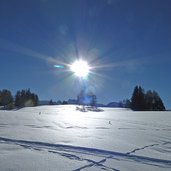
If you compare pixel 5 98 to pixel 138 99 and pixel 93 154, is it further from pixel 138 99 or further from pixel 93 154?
pixel 93 154

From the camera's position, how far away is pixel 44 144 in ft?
16.8

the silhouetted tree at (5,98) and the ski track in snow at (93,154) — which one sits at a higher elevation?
the silhouetted tree at (5,98)

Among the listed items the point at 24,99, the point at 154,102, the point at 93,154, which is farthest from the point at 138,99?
the point at 93,154

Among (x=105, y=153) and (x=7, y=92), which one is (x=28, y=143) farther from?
(x=7, y=92)

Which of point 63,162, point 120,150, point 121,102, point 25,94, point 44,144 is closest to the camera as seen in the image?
point 63,162

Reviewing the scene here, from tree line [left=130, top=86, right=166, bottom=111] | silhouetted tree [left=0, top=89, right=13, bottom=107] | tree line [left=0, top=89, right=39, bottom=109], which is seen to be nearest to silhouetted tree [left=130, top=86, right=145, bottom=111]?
tree line [left=130, top=86, right=166, bottom=111]

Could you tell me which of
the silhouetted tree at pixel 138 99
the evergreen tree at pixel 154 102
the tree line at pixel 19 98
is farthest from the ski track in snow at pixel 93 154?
the tree line at pixel 19 98

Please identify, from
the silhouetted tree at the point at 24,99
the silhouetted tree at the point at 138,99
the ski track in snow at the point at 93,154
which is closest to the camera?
the ski track in snow at the point at 93,154

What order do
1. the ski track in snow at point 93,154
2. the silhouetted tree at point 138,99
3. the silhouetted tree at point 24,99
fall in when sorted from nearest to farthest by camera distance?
the ski track in snow at point 93,154
the silhouetted tree at point 138,99
the silhouetted tree at point 24,99

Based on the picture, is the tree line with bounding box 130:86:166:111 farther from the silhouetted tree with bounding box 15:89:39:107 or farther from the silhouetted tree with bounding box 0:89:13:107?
the silhouetted tree with bounding box 0:89:13:107

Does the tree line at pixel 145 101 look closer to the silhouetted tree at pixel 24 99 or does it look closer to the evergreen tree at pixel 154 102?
the evergreen tree at pixel 154 102

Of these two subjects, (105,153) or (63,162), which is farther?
(105,153)

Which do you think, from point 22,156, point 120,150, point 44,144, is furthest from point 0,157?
point 120,150

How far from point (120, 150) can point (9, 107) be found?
58.4 meters
